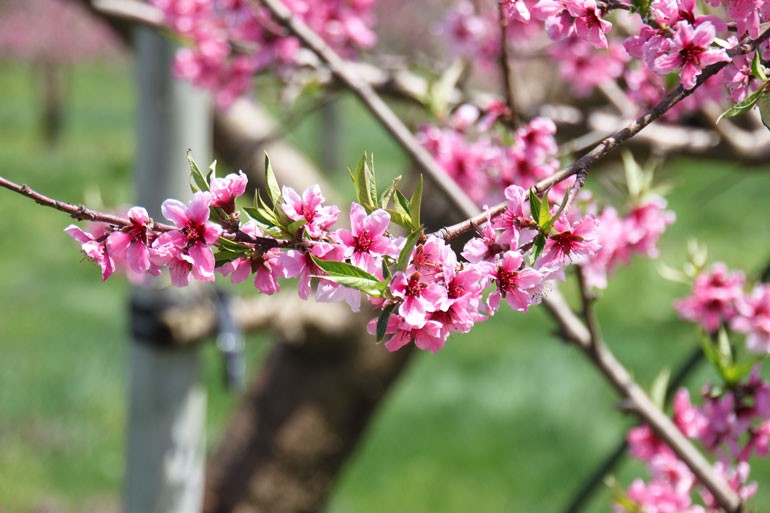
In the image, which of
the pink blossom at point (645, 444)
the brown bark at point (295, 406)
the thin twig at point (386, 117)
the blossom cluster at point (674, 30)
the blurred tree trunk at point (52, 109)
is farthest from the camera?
the blurred tree trunk at point (52, 109)

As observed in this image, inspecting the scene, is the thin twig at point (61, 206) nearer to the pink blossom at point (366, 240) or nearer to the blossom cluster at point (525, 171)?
the pink blossom at point (366, 240)

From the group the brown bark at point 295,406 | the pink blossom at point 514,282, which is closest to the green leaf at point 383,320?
the pink blossom at point 514,282

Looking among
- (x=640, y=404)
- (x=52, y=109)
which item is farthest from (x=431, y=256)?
(x=52, y=109)

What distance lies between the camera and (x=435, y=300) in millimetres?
866

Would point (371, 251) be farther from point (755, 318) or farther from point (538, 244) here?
point (755, 318)

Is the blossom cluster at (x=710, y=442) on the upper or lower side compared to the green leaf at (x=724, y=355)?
lower

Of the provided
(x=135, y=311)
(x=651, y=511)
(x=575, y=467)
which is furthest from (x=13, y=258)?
(x=651, y=511)

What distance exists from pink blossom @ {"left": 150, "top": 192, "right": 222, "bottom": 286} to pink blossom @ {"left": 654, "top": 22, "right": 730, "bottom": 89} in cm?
49

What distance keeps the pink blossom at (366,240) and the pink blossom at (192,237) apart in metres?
0.13

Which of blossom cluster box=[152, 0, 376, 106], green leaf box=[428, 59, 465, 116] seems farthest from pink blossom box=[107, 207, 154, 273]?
blossom cluster box=[152, 0, 376, 106]

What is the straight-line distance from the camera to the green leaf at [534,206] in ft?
2.91

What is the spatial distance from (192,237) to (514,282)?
0.33 meters

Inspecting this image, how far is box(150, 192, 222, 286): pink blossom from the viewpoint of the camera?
0.89 m

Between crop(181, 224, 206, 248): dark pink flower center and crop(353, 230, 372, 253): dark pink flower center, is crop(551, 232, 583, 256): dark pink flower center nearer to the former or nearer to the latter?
crop(353, 230, 372, 253): dark pink flower center
